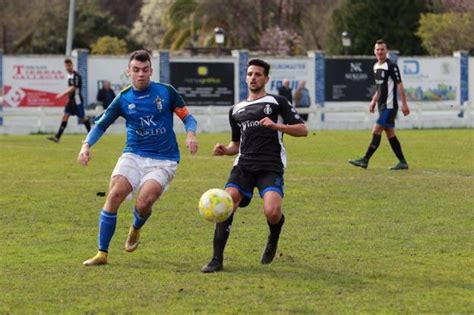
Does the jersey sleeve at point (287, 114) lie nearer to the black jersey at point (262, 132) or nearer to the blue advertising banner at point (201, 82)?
the black jersey at point (262, 132)

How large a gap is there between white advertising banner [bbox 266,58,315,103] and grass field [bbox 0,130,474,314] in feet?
77.1

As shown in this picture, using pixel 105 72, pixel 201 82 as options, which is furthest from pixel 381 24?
pixel 105 72

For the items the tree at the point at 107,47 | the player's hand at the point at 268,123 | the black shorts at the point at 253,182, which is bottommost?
the black shorts at the point at 253,182

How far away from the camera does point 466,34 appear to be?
179 feet

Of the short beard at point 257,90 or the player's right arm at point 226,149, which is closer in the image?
the player's right arm at point 226,149

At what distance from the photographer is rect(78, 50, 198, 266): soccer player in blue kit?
31.9ft

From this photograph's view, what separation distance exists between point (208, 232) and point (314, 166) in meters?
8.82

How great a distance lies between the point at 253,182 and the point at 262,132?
1.44 ft

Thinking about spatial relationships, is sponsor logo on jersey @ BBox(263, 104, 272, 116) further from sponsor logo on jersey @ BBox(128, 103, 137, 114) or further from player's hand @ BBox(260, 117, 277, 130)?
sponsor logo on jersey @ BBox(128, 103, 137, 114)

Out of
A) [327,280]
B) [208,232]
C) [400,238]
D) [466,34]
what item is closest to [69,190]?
[208,232]

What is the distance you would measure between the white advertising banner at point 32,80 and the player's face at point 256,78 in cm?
3038

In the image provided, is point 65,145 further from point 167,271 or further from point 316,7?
point 316,7

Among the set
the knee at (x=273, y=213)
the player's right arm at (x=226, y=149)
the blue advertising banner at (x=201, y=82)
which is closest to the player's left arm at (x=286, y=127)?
the player's right arm at (x=226, y=149)

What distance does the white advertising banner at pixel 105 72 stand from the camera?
1581 inches
